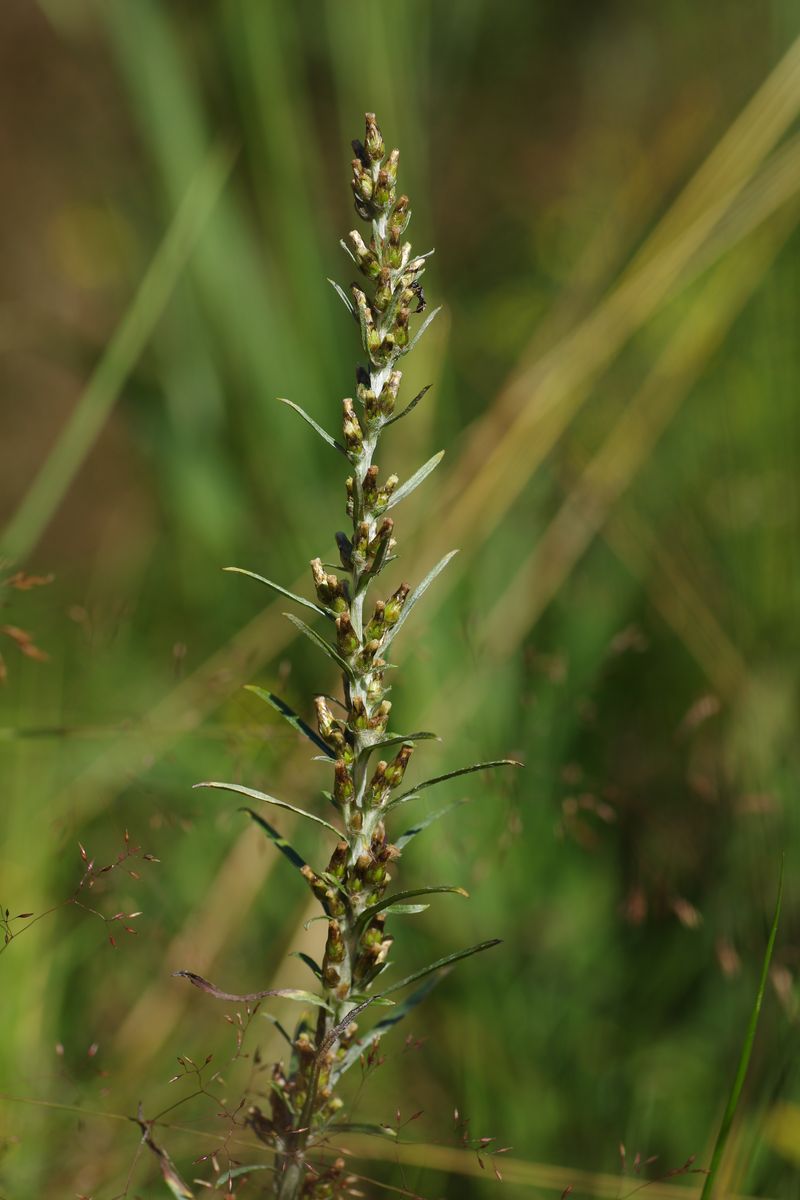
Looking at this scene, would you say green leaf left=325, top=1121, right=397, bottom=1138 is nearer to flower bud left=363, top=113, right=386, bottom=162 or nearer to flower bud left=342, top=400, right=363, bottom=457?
flower bud left=342, top=400, right=363, bottom=457

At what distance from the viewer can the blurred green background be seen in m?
0.86

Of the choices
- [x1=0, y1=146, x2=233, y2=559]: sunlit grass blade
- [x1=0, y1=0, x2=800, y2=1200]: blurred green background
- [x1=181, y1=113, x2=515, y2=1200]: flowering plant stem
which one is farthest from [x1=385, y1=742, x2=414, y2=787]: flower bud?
[x1=0, y1=146, x2=233, y2=559]: sunlit grass blade

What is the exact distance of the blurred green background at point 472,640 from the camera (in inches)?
34.0

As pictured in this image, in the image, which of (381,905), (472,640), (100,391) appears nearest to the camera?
(381,905)

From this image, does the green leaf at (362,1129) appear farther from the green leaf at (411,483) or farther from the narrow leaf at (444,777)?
the green leaf at (411,483)

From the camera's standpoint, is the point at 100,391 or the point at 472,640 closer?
the point at 100,391

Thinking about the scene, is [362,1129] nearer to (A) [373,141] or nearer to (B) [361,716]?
(B) [361,716]

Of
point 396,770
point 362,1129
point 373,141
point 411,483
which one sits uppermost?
point 373,141

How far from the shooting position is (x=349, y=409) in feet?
1.47

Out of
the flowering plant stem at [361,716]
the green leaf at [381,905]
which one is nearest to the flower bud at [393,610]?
the flowering plant stem at [361,716]

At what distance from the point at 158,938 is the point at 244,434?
0.75 metres

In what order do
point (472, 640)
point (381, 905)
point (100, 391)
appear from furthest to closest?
point (472, 640), point (100, 391), point (381, 905)

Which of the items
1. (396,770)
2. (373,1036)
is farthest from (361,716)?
(373,1036)

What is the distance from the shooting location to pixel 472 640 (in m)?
1.05
